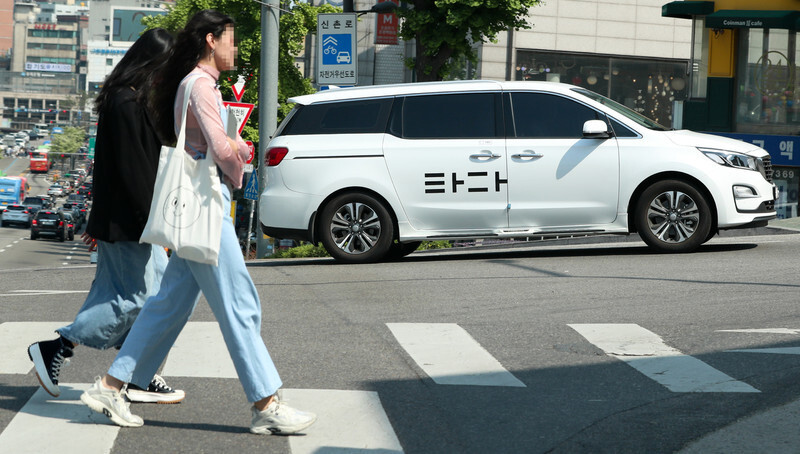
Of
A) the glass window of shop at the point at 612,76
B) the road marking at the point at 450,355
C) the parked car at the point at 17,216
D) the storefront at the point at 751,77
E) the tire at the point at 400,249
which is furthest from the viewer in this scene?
the parked car at the point at 17,216

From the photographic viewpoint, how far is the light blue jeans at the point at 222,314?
453 cm

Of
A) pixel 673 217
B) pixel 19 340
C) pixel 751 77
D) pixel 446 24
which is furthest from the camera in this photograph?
pixel 751 77

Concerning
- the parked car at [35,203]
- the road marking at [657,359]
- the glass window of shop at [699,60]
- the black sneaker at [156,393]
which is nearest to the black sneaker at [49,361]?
the black sneaker at [156,393]

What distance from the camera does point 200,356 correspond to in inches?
248

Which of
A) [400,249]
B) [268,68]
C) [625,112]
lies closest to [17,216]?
[268,68]

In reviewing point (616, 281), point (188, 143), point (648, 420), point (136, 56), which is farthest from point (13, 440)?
point (616, 281)

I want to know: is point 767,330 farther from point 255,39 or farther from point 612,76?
point 255,39

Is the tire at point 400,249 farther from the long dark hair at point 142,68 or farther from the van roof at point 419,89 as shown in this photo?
the long dark hair at point 142,68

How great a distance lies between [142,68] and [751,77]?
2187cm

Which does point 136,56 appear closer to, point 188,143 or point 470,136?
point 188,143

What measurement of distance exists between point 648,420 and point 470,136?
683 cm

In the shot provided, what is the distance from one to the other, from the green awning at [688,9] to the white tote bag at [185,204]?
22068mm

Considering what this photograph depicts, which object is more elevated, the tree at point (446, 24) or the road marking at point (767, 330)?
the tree at point (446, 24)

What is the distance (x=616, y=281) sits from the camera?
972 centimetres
